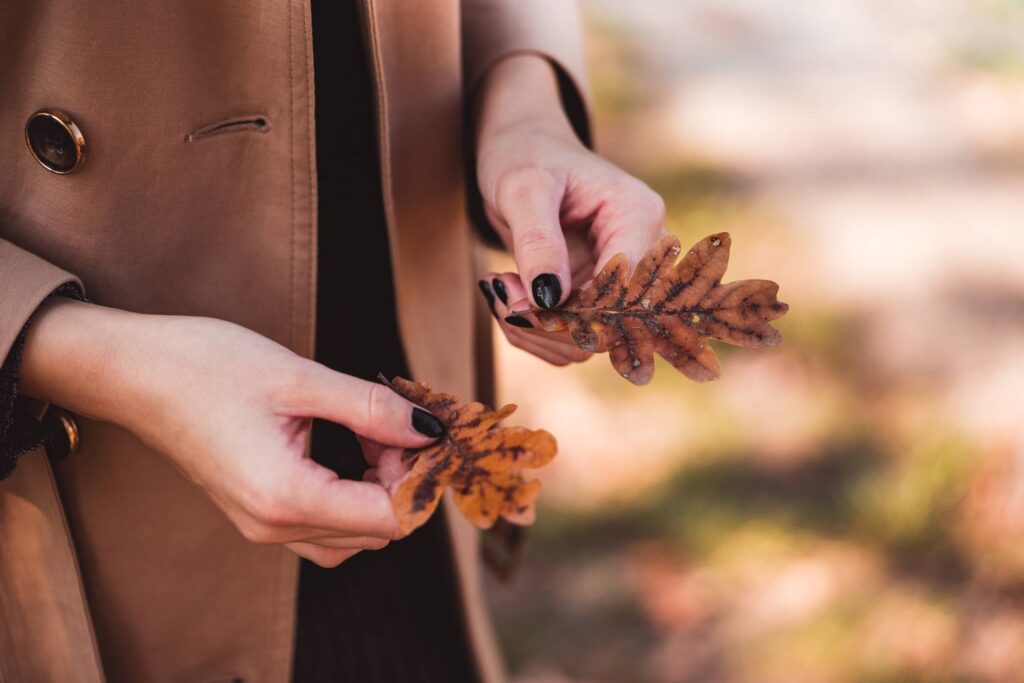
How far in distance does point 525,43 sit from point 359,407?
76cm

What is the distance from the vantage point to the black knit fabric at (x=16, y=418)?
934mm

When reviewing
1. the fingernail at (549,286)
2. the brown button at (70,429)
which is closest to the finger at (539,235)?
the fingernail at (549,286)

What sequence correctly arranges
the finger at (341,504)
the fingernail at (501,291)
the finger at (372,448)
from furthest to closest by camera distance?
the fingernail at (501,291) < the finger at (372,448) < the finger at (341,504)

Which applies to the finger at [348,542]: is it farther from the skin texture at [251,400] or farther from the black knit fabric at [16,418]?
the black knit fabric at [16,418]

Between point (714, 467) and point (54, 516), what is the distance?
1.90 meters

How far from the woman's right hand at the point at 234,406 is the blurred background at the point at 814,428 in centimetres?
161

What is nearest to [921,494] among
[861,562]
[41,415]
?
[861,562]

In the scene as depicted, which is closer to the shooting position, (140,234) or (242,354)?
(242,354)

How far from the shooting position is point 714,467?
254cm

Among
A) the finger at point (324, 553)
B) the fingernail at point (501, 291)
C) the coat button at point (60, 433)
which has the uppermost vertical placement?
the fingernail at point (501, 291)

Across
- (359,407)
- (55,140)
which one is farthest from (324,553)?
(55,140)

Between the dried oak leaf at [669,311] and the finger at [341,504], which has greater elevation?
the dried oak leaf at [669,311]

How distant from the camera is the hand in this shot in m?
1.01

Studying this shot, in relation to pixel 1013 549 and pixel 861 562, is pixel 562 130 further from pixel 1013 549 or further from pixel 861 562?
pixel 1013 549
